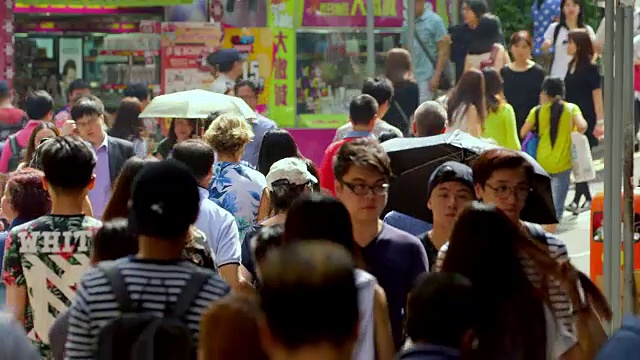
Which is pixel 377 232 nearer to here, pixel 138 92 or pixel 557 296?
pixel 557 296

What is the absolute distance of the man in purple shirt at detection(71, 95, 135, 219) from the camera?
10.0 metres

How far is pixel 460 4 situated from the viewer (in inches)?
683

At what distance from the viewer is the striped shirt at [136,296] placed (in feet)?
14.2

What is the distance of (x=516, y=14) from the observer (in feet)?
75.4

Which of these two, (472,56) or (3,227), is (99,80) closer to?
(472,56)

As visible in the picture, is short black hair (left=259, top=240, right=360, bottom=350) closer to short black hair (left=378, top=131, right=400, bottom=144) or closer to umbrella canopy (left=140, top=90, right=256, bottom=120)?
short black hair (left=378, top=131, right=400, bottom=144)

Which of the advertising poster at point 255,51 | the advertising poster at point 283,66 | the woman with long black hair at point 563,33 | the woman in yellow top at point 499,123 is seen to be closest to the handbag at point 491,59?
the woman with long black hair at point 563,33

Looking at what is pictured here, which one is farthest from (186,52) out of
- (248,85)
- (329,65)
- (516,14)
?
(516,14)

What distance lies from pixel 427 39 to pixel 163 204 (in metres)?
12.5

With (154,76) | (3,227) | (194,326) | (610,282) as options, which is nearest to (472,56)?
(154,76)

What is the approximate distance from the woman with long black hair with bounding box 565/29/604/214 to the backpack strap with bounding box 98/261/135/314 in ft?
37.6

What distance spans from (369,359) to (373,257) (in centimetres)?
83

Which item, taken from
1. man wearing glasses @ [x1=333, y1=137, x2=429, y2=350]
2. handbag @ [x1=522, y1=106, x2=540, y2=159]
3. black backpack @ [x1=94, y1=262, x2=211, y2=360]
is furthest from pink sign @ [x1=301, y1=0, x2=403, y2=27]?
black backpack @ [x1=94, y1=262, x2=211, y2=360]

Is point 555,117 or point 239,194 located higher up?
point 555,117
